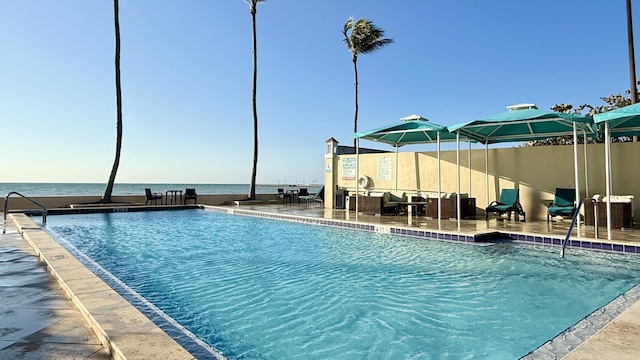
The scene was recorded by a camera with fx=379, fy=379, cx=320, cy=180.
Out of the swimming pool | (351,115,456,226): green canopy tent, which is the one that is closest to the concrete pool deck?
the swimming pool

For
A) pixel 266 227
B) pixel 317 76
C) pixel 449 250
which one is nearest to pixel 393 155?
pixel 266 227

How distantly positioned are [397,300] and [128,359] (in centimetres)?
245

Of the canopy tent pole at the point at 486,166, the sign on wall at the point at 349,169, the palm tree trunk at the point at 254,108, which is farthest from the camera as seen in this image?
the palm tree trunk at the point at 254,108

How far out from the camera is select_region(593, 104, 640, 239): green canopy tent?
18.8 feet

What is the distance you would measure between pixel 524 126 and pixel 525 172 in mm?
1182

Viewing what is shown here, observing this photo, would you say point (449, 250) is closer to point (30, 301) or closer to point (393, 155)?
point (30, 301)

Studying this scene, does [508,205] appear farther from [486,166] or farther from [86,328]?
[86,328]

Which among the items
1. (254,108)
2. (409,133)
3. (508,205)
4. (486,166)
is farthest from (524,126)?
(254,108)

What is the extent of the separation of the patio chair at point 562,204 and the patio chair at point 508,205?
25.5 inches

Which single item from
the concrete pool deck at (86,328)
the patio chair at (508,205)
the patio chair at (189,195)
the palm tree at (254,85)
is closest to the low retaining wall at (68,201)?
the patio chair at (189,195)

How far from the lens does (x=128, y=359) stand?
1816 mm

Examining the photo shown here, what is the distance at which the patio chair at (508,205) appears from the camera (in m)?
8.45

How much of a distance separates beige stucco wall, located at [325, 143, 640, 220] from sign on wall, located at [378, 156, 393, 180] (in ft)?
0.31

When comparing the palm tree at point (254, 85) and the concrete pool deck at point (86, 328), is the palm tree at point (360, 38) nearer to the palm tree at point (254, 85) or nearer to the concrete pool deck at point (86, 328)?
the palm tree at point (254, 85)
